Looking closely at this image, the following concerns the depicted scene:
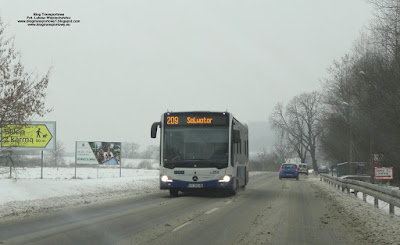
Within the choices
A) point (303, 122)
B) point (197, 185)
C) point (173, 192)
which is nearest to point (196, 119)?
point (197, 185)

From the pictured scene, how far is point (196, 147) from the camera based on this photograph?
18.6 m

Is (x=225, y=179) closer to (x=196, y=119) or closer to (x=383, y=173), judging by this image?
(x=196, y=119)

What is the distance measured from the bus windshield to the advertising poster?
21.4 meters

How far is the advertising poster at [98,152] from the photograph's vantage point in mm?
38719

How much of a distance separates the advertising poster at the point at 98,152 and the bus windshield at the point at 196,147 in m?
21.4

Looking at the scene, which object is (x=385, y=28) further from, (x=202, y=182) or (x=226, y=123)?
(x=202, y=182)

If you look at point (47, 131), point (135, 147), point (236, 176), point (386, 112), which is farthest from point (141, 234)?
point (135, 147)

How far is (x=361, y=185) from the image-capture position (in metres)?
18.0

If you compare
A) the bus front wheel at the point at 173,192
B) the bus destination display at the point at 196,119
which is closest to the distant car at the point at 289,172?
the bus front wheel at the point at 173,192

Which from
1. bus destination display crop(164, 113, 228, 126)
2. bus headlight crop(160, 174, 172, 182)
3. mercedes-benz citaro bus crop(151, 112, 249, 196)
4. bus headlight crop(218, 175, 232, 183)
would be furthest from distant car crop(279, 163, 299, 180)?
bus headlight crop(160, 174, 172, 182)

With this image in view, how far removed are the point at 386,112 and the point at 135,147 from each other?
112491 millimetres

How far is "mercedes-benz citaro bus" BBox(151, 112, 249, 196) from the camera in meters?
18.3

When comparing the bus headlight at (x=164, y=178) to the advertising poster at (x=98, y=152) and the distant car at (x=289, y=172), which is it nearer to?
the advertising poster at (x=98, y=152)

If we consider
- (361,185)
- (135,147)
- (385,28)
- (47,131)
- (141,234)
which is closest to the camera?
(141,234)
